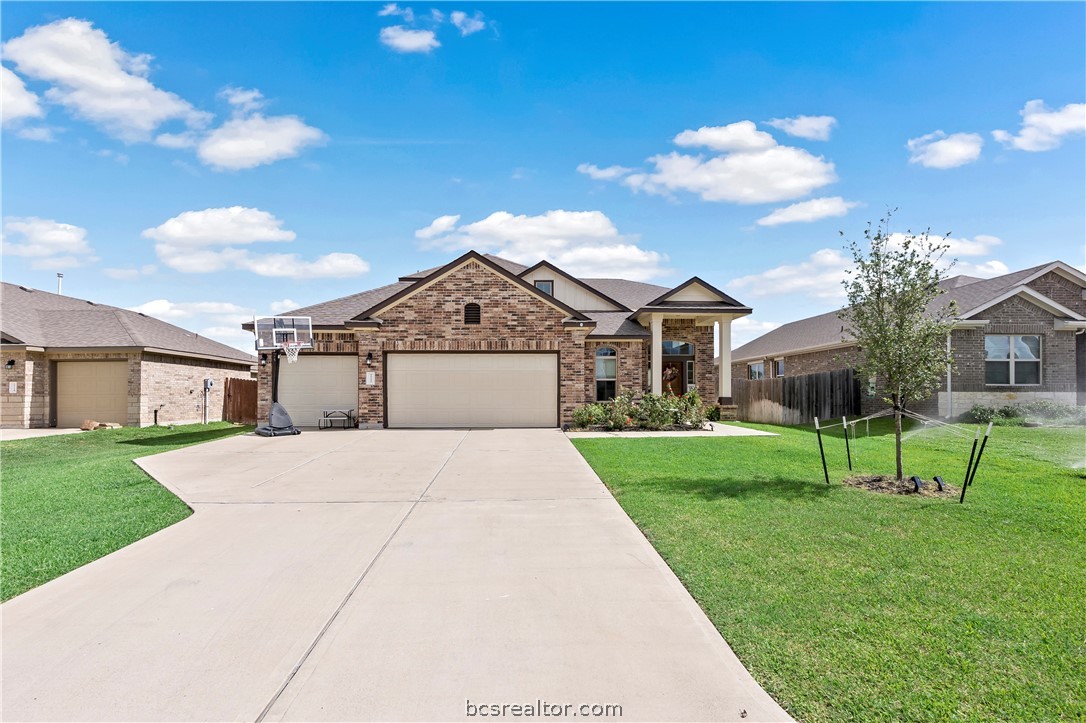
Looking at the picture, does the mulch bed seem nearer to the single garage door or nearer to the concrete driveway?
the concrete driveway

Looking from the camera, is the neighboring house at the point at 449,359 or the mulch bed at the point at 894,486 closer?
the mulch bed at the point at 894,486

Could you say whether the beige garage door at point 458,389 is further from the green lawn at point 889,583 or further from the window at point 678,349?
the green lawn at point 889,583

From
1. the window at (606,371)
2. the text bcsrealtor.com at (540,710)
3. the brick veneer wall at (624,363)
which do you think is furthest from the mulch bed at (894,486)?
the window at (606,371)

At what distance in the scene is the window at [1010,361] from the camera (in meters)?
18.5

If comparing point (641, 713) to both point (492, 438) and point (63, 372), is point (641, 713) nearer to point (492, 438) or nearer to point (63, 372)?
point (492, 438)

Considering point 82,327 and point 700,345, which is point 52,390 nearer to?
point 82,327

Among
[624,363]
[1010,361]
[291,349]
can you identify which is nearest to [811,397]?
[1010,361]

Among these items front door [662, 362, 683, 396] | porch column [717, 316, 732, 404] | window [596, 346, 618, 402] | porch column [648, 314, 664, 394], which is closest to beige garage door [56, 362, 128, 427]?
window [596, 346, 618, 402]

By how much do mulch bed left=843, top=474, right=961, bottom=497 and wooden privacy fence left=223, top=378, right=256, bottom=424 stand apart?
852 inches

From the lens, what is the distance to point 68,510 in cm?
767

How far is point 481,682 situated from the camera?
348 cm

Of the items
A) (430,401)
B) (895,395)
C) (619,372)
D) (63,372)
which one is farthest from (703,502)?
(63,372)

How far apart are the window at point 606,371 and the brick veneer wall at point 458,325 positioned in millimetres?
3438

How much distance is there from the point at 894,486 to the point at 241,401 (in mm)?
22970
